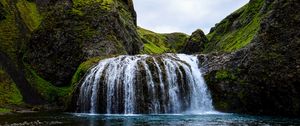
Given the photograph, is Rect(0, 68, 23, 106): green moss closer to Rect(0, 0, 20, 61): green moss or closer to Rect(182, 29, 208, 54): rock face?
Rect(0, 0, 20, 61): green moss

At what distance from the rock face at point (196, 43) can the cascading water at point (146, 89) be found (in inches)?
3280

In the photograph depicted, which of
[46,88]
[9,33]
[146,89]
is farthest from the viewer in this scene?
[9,33]

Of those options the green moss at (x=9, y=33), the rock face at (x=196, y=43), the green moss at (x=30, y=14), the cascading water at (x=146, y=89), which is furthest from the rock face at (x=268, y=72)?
the rock face at (x=196, y=43)

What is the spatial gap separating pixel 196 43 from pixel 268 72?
96.2 m

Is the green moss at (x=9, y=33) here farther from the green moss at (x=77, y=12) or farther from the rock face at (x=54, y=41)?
the green moss at (x=77, y=12)

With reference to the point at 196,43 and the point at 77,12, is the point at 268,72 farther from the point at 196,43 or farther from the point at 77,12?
the point at 196,43

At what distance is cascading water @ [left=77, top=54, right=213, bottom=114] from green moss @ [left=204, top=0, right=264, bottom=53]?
2962 centimetres

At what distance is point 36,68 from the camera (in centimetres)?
8962

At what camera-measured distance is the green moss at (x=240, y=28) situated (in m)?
96.3

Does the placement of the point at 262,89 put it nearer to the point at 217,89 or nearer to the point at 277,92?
the point at 277,92

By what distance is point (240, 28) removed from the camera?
4532 inches

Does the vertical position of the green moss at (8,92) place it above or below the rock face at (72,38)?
below

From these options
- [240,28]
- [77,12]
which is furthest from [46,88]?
[240,28]

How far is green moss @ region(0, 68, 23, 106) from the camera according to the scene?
7356 centimetres
